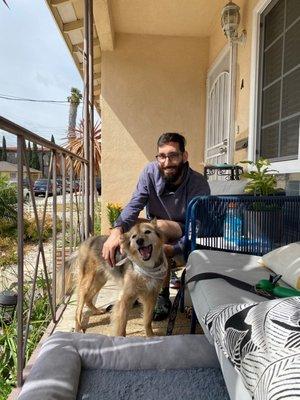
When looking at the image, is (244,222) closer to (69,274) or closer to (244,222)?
(244,222)

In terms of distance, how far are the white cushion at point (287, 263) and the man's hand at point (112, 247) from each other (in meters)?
0.87

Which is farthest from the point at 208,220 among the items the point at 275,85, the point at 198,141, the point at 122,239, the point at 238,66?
the point at 198,141

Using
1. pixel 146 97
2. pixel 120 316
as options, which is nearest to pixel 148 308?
pixel 120 316

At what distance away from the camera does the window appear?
10.0ft

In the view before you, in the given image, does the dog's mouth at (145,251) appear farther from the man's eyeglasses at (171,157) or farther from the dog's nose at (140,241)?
the man's eyeglasses at (171,157)

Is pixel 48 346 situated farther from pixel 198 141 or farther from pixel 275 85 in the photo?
pixel 198 141

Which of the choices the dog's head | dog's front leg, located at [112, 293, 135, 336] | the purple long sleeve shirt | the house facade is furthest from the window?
dog's front leg, located at [112, 293, 135, 336]

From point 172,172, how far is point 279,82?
5.14ft

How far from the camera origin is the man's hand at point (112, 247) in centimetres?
226

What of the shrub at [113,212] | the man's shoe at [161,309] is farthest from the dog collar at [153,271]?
the shrub at [113,212]

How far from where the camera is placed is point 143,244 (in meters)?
2.13

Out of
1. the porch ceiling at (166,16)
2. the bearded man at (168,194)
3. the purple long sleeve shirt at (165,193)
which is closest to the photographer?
the bearded man at (168,194)

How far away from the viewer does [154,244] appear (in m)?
2.16

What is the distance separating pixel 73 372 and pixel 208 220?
1291 mm
